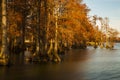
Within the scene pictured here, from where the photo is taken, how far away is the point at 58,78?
2156cm

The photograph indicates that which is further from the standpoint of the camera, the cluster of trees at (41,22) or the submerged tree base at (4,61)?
the cluster of trees at (41,22)

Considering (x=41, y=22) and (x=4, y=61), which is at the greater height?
(x=41, y=22)

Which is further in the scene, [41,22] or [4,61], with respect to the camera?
[41,22]

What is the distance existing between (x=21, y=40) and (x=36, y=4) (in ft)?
34.4

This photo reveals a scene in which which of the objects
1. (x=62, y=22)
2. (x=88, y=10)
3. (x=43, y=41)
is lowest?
(x=43, y=41)

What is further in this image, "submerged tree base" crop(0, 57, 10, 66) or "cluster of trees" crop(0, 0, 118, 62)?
"cluster of trees" crop(0, 0, 118, 62)

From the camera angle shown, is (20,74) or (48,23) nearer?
(20,74)

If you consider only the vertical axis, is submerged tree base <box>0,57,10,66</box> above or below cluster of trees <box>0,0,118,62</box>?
below

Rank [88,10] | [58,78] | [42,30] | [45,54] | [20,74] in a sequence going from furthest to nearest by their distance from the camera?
1. [88,10]
2. [42,30]
3. [45,54]
4. [20,74]
5. [58,78]

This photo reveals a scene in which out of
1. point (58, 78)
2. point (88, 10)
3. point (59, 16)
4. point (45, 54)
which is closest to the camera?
point (58, 78)

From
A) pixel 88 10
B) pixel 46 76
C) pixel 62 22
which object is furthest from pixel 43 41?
pixel 88 10

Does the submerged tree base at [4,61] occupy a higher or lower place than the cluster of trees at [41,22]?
lower

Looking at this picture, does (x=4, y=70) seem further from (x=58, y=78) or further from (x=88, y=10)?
(x=88, y=10)

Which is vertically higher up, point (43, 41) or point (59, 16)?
point (59, 16)
